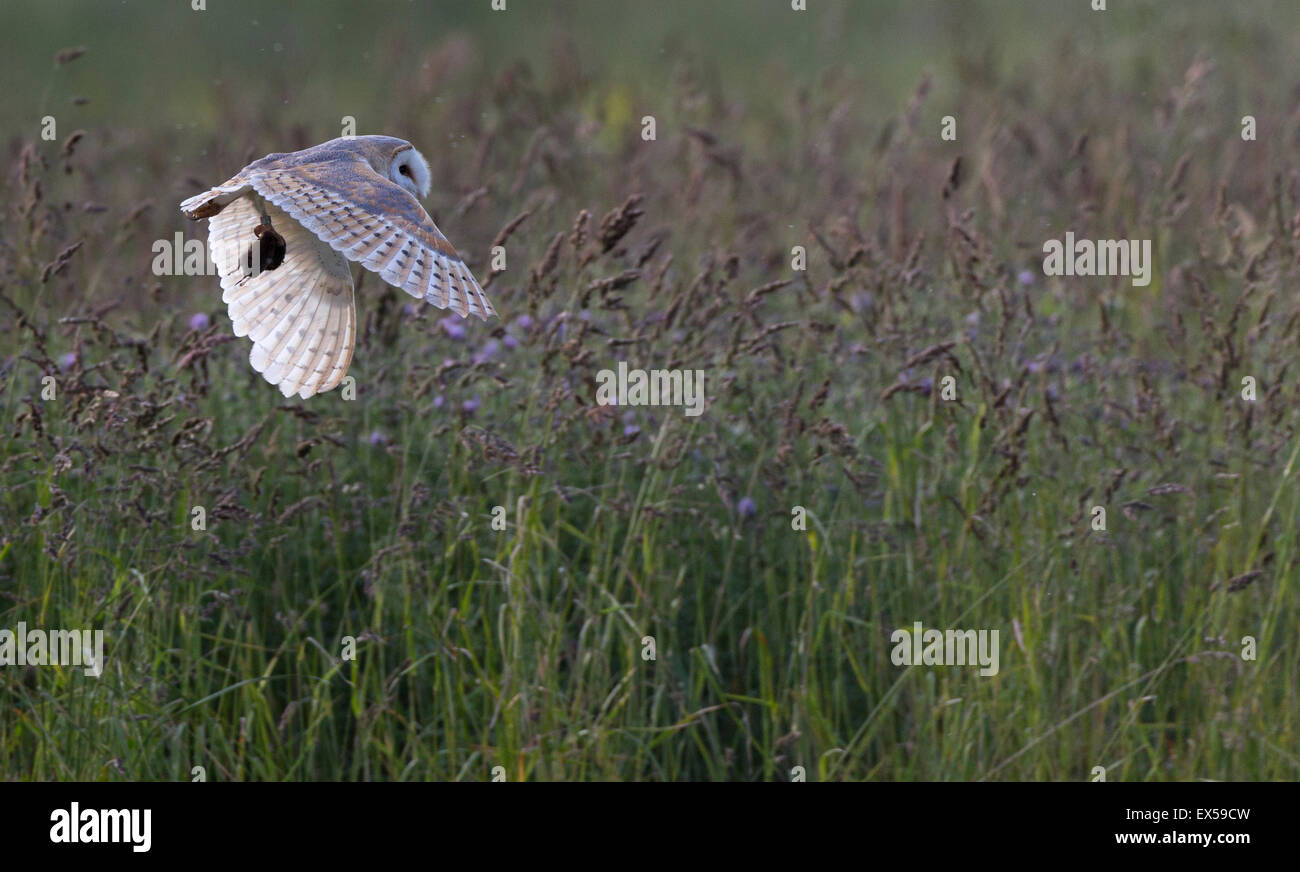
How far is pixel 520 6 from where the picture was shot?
1430cm

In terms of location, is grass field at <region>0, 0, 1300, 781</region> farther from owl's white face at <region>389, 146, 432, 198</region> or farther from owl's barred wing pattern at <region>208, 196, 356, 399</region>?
owl's white face at <region>389, 146, 432, 198</region>

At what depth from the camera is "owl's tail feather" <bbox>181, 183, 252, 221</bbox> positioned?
282 cm

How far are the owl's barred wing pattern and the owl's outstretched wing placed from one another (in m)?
0.31

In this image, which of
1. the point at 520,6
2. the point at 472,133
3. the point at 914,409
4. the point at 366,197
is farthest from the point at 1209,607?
the point at 520,6

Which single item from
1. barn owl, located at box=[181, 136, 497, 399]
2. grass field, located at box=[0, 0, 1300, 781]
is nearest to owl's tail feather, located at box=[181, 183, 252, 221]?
barn owl, located at box=[181, 136, 497, 399]

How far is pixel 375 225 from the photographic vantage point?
288 cm

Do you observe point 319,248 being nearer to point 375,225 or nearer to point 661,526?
point 375,225

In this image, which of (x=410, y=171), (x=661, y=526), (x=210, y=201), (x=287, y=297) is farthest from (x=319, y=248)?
(x=661, y=526)

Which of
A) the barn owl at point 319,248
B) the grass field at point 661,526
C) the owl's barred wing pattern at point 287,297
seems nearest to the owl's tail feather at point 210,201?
the barn owl at point 319,248

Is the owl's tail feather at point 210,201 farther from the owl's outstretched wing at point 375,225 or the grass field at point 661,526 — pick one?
the grass field at point 661,526

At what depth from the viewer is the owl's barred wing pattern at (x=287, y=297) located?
3.17 metres

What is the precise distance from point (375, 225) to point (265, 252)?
1.69ft

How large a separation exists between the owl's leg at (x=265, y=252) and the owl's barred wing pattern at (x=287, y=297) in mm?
→ 12

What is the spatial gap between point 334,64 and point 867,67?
4.13 m
